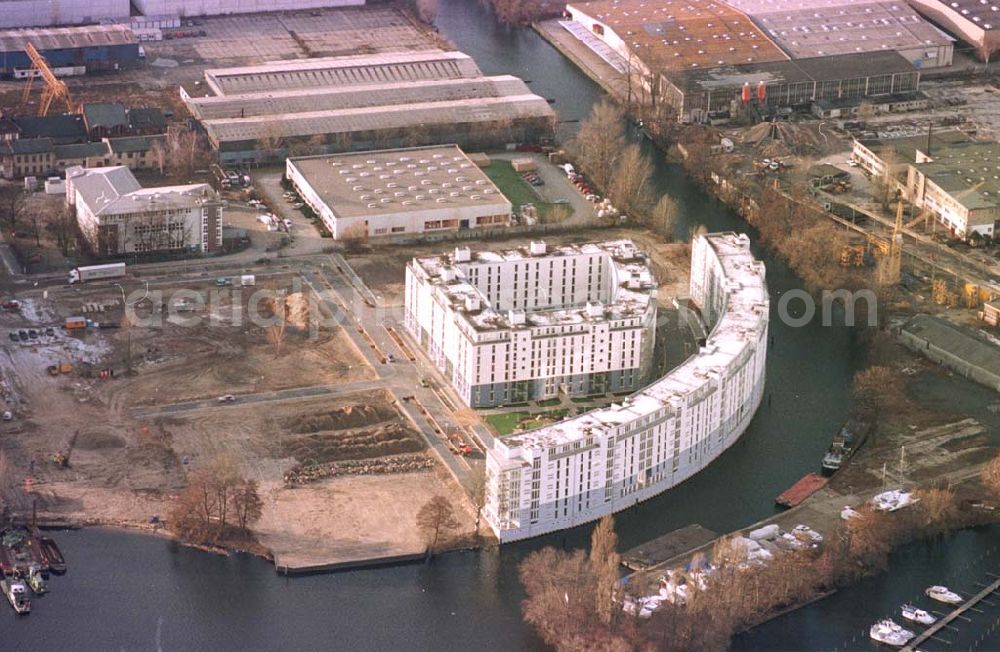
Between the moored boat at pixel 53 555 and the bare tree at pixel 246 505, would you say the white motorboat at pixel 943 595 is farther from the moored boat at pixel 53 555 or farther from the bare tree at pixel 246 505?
the moored boat at pixel 53 555

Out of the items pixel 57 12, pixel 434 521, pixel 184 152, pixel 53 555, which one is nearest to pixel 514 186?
pixel 184 152

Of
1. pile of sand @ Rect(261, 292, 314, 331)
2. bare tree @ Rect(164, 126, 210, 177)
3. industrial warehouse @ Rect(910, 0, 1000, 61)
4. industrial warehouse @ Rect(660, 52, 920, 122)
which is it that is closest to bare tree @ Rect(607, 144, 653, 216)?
industrial warehouse @ Rect(660, 52, 920, 122)

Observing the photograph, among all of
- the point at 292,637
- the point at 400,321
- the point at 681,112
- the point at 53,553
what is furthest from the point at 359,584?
the point at 681,112

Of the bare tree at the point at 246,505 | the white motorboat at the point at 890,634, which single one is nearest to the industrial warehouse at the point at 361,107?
the bare tree at the point at 246,505

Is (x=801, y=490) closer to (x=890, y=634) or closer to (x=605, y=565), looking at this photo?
(x=890, y=634)

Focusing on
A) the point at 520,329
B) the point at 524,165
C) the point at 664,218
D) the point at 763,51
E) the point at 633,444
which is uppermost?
the point at 520,329

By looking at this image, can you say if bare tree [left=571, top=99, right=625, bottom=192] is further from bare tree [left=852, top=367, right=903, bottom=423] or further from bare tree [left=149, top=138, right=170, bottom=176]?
bare tree [left=852, top=367, right=903, bottom=423]
